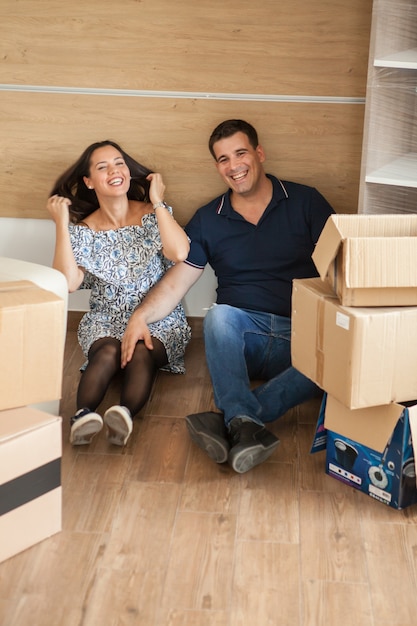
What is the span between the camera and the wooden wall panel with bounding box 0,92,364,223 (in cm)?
298

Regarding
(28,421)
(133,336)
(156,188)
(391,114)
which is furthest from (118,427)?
(391,114)

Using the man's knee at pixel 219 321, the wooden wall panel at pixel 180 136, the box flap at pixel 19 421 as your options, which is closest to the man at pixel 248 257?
the man's knee at pixel 219 321

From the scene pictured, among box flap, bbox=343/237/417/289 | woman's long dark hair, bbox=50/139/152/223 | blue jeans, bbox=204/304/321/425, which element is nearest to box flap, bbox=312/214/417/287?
Result: box flap, bbox=343/237/417/289

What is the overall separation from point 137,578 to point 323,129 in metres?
1.76

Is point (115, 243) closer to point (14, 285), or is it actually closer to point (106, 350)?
point (106, 350)

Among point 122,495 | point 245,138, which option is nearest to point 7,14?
point 245,138

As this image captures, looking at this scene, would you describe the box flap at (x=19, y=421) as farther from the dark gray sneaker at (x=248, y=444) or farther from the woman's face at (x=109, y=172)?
the woman's face at (x=109, y=172)

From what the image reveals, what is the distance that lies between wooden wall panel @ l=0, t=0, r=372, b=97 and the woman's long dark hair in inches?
11.2

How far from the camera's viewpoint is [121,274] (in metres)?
2.94

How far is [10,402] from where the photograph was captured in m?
2.04

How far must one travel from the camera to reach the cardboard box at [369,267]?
204 cm

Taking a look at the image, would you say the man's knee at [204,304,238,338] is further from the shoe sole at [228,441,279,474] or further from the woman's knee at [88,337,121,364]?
the shoe sole at [228,441,279,474]

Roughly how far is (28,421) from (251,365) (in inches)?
39.3

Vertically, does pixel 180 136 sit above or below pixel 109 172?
above
